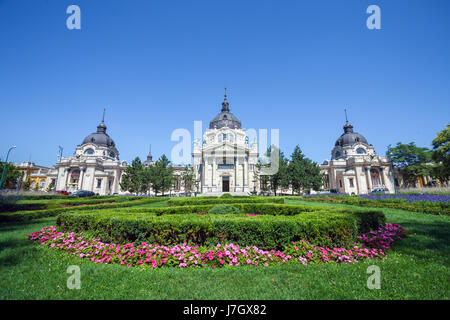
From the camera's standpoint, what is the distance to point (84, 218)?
20.7 ft

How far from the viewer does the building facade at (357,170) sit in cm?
4669

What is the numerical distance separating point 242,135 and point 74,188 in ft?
144

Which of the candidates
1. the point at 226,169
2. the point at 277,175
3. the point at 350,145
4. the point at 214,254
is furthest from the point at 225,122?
the point at 214,254

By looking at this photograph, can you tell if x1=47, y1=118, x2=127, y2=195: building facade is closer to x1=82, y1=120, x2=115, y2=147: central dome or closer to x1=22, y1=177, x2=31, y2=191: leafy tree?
x1=82, y1=120, x2=115, y2=147: central dome

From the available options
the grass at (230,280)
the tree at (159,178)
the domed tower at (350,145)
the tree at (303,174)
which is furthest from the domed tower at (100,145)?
the domed tower at (350,145)

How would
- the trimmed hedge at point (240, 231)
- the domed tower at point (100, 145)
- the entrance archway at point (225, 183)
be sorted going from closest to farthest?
the trimmed hedge at point (240, 231) < the entrance archway at point (225, 183) < the domed tower at point (100, 145)

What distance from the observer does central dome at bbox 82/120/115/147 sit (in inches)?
2176

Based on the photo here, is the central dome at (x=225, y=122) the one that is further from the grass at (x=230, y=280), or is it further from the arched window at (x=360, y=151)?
the grass at (x=230, y=280)

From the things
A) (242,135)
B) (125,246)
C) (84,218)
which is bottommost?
(125,246)

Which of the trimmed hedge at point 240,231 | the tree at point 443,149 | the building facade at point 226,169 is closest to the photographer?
the trimmed hedge at point 240,231

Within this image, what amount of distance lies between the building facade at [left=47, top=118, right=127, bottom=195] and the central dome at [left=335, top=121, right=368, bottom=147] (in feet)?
215

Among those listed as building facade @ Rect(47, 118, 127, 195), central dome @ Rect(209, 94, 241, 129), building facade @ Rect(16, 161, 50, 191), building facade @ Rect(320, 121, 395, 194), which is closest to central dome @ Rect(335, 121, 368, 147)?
building facade @ Rect(320, 121, 395, 194)
